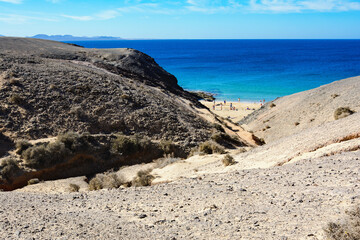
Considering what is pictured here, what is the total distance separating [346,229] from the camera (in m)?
4.68

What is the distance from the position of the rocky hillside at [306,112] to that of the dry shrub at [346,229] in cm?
1709

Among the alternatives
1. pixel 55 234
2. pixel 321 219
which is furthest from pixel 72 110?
pixel 321 219

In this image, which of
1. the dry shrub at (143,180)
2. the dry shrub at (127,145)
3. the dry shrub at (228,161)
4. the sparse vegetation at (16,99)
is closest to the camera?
the dry shrub at (143,180)

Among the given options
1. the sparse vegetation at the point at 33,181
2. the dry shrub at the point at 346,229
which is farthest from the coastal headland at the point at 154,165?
the sparse vegetation at the point at 33,181

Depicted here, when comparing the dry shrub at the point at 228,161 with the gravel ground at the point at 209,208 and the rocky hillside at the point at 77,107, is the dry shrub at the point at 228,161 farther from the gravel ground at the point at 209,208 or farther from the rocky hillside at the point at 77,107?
the rocky hillside at the point at 77,107

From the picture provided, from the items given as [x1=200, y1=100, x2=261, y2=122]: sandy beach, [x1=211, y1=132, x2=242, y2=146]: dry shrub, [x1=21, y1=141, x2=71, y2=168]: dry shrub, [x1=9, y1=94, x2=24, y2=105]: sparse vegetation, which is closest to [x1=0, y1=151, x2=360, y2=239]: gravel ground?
[x1=21, y1=141, x2=71, y2=168]: dry shrub

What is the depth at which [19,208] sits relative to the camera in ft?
27.4

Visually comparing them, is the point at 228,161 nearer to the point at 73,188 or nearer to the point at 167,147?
the point at 167,147

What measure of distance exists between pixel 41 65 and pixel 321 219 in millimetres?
23615

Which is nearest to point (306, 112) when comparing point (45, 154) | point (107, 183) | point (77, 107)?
point (77, 107)

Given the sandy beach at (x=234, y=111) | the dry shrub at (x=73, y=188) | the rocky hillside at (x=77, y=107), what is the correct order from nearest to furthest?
1. the dry shrub at (x=73, y=188)
2. the rocky hillside at (x=77, y=107)
3. the sandy beach at (x=234, y=111)

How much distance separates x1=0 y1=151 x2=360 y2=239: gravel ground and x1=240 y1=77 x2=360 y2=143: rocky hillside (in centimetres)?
1413

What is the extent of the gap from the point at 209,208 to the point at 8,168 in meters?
10.5

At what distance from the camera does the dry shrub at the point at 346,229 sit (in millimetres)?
4547
